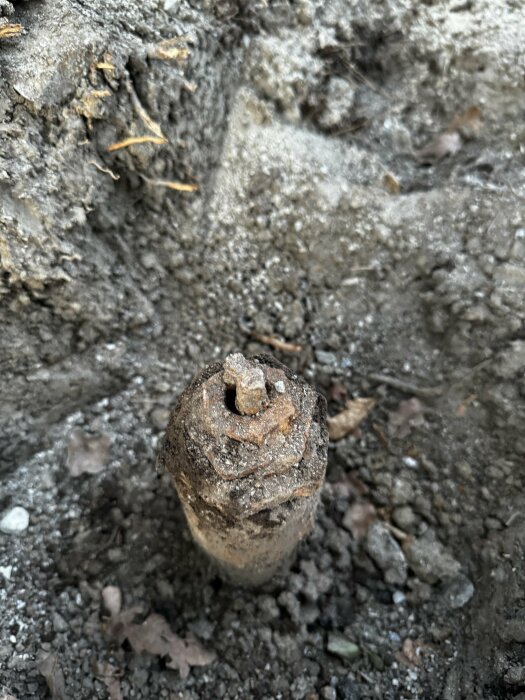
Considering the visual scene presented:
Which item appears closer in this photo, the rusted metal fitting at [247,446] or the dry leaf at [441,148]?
the rusted metal fitting at [247,446]

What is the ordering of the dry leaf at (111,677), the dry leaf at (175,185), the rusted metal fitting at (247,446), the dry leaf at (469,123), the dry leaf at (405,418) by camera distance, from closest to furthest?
the rusted metal fitting at (247,446)
the dry leaf at (111,677)
the dry leaf at (175,185)
the dry leaf at (405,418)
the dry leaf at (469,123)

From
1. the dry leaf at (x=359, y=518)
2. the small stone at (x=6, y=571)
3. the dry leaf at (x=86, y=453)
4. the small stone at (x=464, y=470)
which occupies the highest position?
the small stone at (x=464, y=470)

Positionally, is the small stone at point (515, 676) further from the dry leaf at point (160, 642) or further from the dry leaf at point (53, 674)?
the dry leaf at point (53, 674)

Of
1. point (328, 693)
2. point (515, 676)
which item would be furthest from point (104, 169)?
point (515, 676)

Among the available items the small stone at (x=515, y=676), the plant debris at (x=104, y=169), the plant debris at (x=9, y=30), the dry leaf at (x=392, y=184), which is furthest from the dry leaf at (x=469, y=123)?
the small stone at (x=515, y=676)

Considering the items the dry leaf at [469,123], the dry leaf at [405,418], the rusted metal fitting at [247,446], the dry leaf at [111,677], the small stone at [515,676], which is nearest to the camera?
the rusted metal fitting at [247,446]

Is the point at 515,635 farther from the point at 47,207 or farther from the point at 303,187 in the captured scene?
the point at 47,207
